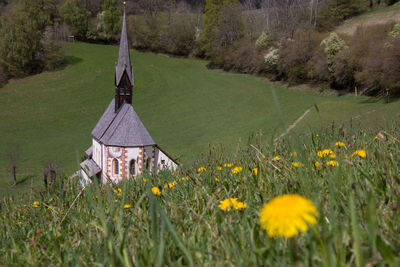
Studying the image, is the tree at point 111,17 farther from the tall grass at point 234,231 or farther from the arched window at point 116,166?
the tall grass at point 234,231

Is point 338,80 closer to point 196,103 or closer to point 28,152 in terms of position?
point 196,103

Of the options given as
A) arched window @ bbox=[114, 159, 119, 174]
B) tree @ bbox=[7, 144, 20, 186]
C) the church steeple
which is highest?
the church steeple

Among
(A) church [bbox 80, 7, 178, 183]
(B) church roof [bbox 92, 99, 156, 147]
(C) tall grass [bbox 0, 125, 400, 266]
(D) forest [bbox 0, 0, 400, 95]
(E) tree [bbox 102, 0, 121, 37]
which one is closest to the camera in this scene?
(C) tall grass [bbox 0, 125, 400, 266]

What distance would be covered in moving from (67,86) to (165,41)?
25.6m

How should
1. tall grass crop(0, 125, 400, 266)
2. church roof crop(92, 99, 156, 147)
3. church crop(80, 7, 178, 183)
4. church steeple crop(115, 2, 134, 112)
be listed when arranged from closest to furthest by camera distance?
tall grass crop(0, 125, 400, 266) < church crop(80, 7, 178, 183) < church roof crop(92, 99, 156, 147) < church steeple crop(115, 2, 134, 112)

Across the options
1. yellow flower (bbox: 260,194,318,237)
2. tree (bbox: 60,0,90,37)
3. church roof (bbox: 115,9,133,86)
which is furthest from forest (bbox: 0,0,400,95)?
yellow flower (bbox: 260,194,318,237)

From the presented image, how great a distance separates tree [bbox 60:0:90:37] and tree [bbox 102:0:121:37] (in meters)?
4.52

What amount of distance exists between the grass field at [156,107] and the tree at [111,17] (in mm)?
9393

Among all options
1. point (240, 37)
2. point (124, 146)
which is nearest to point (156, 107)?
point (124, 146)

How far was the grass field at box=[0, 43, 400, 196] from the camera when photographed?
3525 centimetres

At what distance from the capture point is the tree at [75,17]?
257 feet

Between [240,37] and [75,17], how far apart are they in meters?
38.1

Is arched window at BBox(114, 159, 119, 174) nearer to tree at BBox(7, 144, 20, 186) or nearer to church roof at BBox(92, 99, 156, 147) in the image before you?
church roof at BBox(92, 99, 156, 147)

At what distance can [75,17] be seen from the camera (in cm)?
7825
